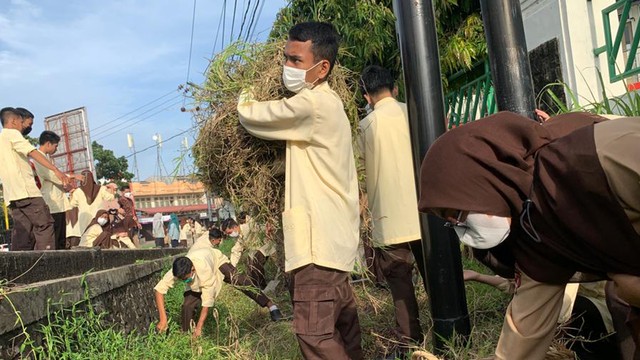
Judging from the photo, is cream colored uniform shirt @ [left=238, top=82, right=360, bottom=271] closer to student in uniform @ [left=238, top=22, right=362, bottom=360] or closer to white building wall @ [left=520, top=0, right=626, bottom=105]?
student in uniform @ [left=238, top=22, right=362, bottom=360]

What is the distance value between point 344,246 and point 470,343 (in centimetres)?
88

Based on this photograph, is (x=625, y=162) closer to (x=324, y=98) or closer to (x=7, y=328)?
(x=324, y=98)

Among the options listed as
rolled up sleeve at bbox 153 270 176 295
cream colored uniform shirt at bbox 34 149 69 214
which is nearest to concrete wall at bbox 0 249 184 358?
rolled up sleeve at bbox 153 270 176 295

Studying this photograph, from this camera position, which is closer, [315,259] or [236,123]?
[315,259]

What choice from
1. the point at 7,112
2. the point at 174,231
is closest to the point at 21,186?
the point at 7,112

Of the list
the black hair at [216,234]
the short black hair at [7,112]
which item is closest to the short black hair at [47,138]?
the short black hair at [7,112]

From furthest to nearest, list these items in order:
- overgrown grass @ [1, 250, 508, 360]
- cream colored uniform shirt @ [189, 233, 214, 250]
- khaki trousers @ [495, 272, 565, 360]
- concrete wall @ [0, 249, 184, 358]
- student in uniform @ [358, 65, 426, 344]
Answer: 1. cream colored uniform shirt @ [189, 233, 214, 250]
2. student in uniform @ [358, 65, 426, 344]
3. overgrown grass @ [1, 250, 508, 360]
4. concrete wall @ [0, 249, 184, 358]
5. khaki trousers @ [495, 272, 565, 360]

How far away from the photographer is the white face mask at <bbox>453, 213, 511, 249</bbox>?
155 centimetres

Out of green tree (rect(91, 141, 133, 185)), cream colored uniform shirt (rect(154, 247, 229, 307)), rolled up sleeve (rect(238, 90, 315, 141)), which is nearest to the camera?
rolled up sleeve (rect(238, 90, 315, 141))

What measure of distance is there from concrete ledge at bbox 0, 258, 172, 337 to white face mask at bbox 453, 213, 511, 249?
2132mm

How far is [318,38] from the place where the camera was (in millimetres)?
2625

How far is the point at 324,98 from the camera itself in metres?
2.54

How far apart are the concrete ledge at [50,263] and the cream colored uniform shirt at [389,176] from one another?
8.17 ft

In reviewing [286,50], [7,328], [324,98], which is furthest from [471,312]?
[7,328]
